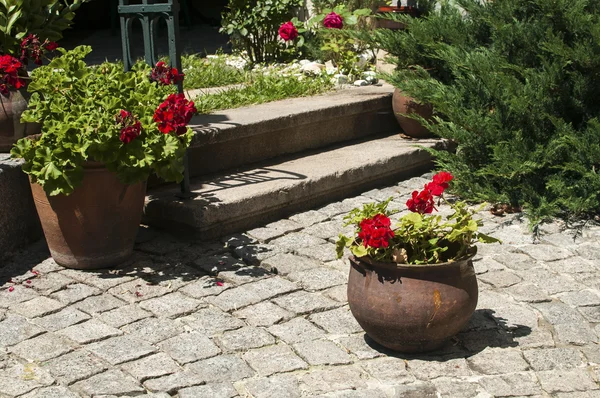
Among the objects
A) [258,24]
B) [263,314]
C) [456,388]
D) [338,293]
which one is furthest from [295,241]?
[258,24]

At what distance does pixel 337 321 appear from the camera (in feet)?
14.7

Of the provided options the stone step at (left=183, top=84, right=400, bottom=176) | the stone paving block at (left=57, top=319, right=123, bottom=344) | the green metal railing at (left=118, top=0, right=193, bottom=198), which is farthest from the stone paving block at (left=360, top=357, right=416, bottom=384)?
the stone step at (left=183, top=84, right=400, bottom=176)

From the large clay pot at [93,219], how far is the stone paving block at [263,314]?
93 cm

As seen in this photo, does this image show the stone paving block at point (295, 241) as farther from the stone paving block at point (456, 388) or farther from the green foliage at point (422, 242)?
the stone paving block at point (456, 388)

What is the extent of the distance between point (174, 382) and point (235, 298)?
94 cm

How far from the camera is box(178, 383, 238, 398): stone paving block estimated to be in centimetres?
376

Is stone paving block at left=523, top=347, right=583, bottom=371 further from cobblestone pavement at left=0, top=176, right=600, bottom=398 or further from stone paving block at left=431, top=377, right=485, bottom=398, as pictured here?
stone paving block at left=431, top=377, right=485, bottom=398

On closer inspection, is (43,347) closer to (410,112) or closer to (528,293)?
(528,293)

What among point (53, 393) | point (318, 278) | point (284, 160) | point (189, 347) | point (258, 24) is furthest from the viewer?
point (258, 24)

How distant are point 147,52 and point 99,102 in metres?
0.79

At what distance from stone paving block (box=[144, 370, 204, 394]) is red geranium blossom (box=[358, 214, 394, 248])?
933mm

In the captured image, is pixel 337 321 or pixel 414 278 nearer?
pixel 414 278

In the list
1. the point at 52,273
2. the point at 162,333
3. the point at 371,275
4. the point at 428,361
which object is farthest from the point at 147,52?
the point at 428,361

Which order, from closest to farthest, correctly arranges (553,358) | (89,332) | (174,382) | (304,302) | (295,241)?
(174,382)
(553,358)
(89,332)
(304,302)
(295,241)
